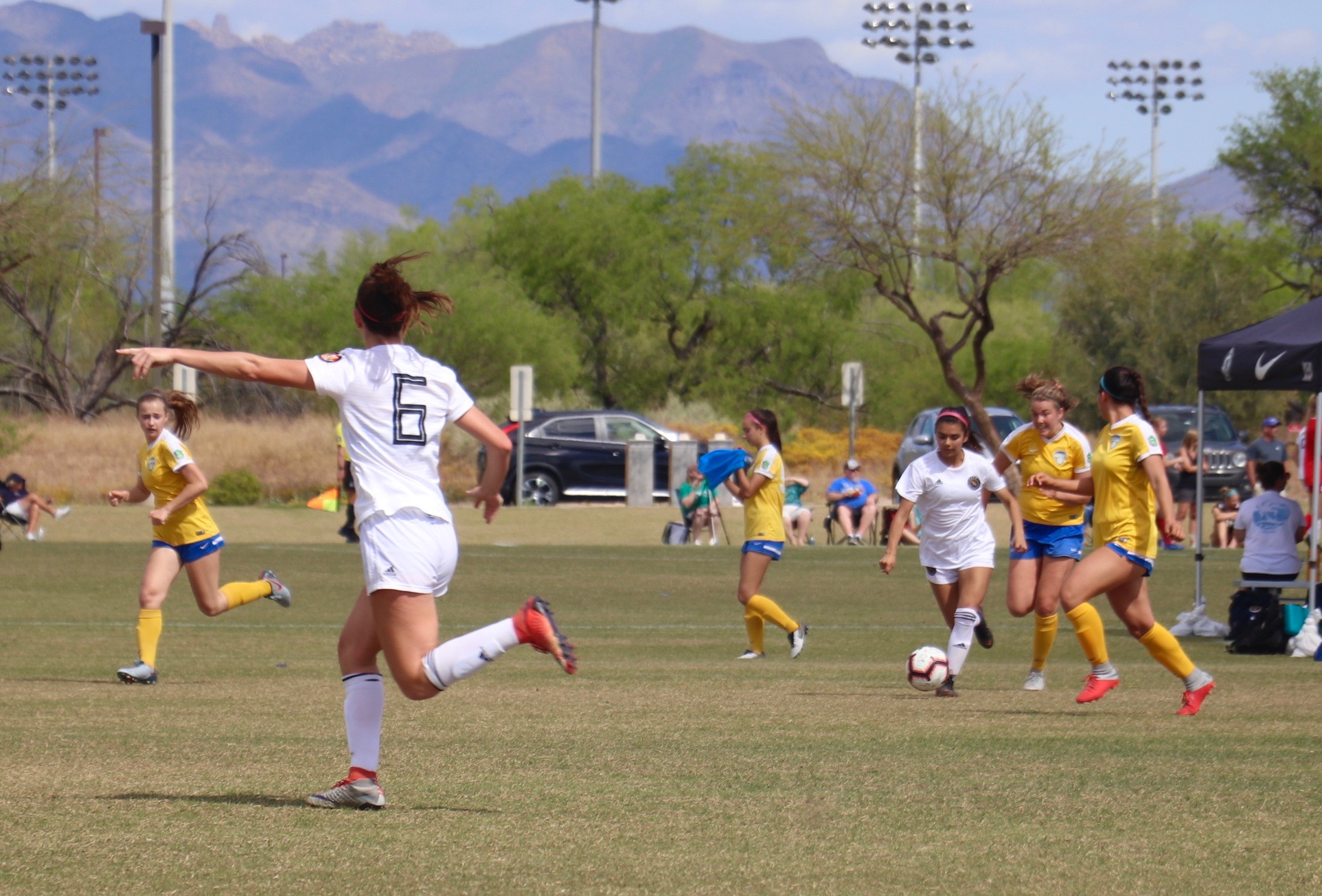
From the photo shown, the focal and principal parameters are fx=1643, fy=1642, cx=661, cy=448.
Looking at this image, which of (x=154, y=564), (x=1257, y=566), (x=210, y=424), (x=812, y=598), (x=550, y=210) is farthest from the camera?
(x=550, y=210)

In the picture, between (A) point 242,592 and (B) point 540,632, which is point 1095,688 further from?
(A) point 242,592

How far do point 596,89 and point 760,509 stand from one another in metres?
50.5

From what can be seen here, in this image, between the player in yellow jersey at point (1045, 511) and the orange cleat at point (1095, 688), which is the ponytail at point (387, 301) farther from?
the player in yellow jersey at point (1045, 511)

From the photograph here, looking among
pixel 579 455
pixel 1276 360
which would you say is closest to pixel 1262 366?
pixel 1276 360

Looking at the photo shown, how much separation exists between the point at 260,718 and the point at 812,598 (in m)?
10.1

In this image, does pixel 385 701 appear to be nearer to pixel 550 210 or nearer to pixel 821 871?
pixel 821 871

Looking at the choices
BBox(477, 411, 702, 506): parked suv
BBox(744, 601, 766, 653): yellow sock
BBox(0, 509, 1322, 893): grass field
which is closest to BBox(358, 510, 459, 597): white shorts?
BBox(0, 509, 1322, 893): grass field

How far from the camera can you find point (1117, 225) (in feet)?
117

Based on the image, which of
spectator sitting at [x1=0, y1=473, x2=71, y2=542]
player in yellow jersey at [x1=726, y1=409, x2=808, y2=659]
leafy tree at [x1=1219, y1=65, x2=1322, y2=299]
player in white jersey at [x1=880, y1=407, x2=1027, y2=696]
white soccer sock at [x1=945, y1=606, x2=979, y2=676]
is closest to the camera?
white soccer sock at [x1=945, y1=606, x2=979, y2=676]

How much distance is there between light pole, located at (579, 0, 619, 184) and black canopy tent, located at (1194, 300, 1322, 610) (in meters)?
43.9

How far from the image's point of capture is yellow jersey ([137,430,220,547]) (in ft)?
33.0

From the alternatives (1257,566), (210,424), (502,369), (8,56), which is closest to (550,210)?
(502,369)

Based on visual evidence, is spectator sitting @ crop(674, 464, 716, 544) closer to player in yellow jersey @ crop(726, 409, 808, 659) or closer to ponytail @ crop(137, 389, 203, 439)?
player in yellow jersey @ crop(726, 409, 808, 659)

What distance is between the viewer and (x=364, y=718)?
573 cm
